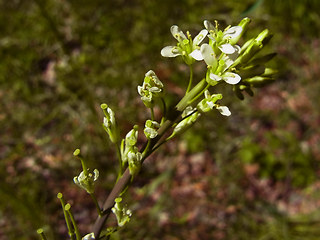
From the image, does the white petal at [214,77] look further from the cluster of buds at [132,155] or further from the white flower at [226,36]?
the cluster of buds at [132,155]

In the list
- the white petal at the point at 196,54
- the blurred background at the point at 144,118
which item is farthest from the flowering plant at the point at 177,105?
the blurred background at the point at 144,118

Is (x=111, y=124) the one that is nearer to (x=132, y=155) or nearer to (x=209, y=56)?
(x=132, y=155)

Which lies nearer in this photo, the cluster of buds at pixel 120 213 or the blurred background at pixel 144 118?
the cluster of buds at pixel 120 213

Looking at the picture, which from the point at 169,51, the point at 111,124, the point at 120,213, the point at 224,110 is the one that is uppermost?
the point at 169,51

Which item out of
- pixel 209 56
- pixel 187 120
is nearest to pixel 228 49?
pixel 209 56

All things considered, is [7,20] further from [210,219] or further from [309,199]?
[309,199]

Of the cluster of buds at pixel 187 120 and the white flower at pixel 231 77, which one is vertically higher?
the white flower at pixel 231 77

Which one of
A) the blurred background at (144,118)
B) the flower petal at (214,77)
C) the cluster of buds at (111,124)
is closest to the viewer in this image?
the flower petal at (214,77)
